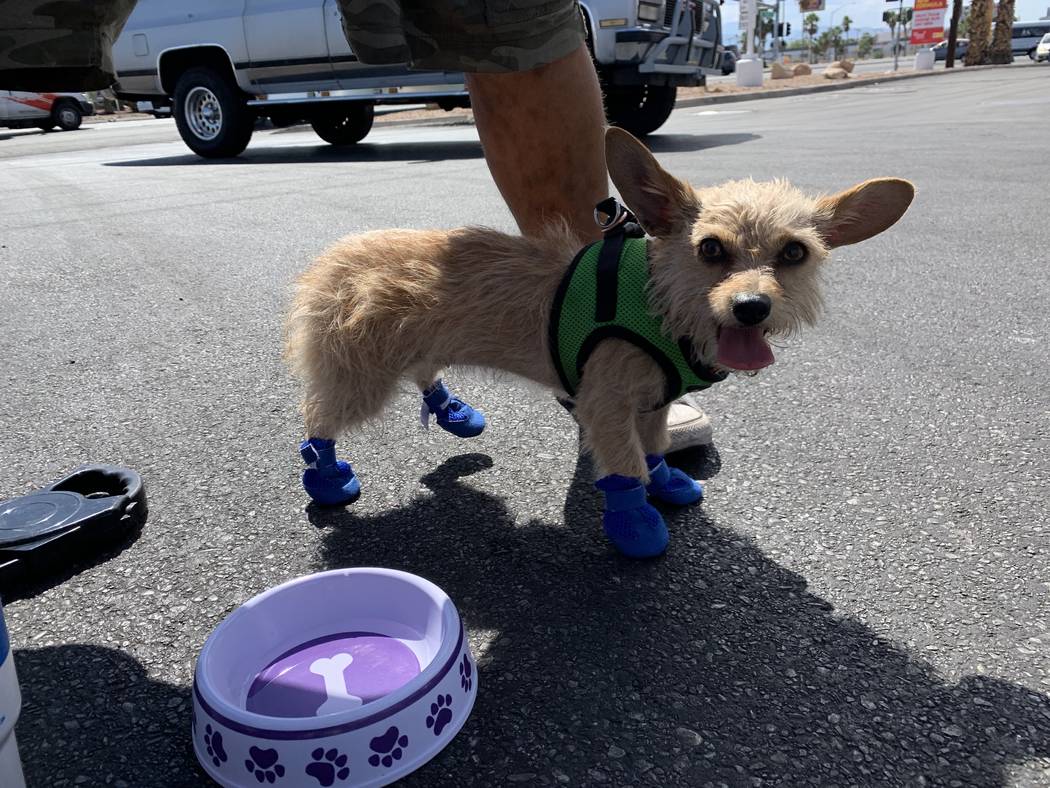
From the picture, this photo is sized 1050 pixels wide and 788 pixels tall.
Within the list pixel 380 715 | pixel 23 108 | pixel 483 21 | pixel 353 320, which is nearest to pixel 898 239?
pixel 483 21

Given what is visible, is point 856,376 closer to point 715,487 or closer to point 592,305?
point 715,487

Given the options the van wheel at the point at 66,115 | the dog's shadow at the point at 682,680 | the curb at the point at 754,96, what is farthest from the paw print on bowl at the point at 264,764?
the van wheel at the point at 66,115

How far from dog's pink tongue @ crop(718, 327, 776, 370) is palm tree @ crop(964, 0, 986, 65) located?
44605 mm

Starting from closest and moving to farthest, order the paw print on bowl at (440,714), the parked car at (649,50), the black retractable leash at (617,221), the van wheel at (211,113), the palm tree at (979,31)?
1. the paw print on bowl at (440,714)
2. the black retractable leash at (617,221)
3. the parked car at (649,50)
4. the van wheel at (211,113)
5. the palm tree at (979,31)

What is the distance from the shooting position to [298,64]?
34.6 feet

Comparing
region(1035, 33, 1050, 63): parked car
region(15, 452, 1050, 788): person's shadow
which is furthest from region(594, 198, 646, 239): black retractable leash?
region(1035, 33, 1050, 63): parked car

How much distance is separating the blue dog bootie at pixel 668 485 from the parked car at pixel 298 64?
8327 mm

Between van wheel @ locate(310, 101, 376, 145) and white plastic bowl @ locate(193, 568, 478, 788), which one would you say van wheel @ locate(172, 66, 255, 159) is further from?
white plastic bowl @ locate(193, 568, 478, 788)

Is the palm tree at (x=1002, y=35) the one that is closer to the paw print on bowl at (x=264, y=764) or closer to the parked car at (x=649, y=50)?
the parked car at (x=649, y=50)

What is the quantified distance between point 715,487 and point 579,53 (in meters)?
1.39

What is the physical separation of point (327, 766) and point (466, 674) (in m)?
0.30

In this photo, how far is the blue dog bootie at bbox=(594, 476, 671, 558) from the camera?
2.01 meters

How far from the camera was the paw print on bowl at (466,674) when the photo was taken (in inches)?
58.4

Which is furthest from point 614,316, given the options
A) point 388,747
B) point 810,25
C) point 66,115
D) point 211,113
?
point 810,25
